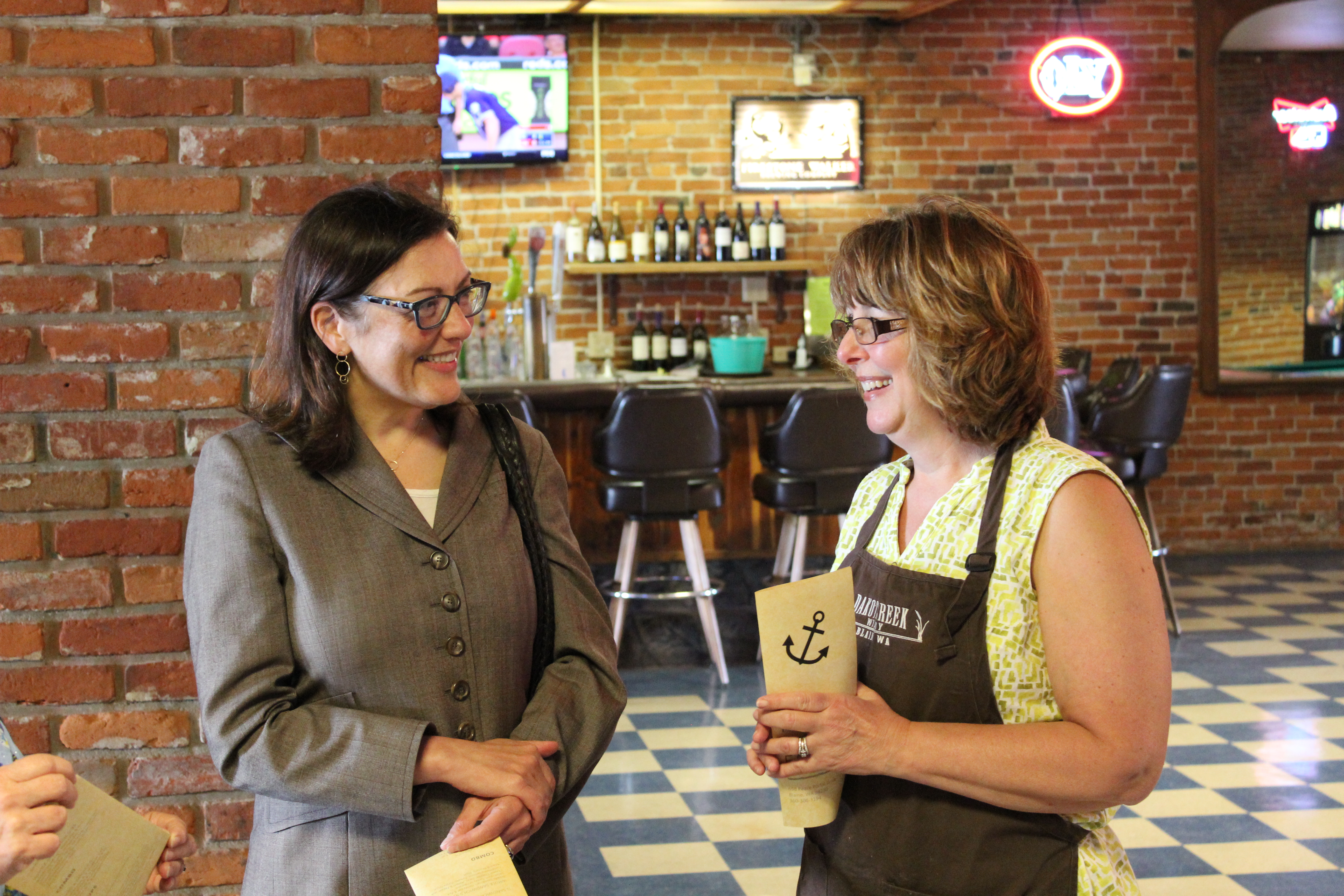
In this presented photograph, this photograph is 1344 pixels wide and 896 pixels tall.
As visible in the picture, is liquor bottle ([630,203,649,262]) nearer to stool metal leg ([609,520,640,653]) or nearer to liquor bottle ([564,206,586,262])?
liquor bottle ([564,206,586,262])

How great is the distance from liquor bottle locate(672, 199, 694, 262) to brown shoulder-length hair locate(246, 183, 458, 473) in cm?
605

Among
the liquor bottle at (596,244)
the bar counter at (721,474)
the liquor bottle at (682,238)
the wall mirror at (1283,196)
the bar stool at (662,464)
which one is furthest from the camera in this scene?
the wall mirror at (1283,196)

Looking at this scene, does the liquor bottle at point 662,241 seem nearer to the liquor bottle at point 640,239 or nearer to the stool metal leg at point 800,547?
→ the liquor bottle at point 640,239

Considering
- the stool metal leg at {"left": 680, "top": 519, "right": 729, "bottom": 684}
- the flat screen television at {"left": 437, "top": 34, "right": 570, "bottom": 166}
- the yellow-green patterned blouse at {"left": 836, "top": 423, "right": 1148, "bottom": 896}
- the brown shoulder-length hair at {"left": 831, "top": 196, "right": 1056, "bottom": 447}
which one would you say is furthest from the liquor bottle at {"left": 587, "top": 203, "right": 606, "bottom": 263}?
the yellow-green patterned blouse at {"left": 836, "top": 423, "right": 1148, "bottom": 896}

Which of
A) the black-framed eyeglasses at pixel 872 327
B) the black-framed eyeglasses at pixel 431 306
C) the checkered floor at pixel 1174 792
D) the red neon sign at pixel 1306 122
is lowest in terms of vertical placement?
the checkered floor at pixel 1174 792

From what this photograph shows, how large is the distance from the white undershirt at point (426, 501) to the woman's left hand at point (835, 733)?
502 mm

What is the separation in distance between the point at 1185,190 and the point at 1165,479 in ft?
5.86

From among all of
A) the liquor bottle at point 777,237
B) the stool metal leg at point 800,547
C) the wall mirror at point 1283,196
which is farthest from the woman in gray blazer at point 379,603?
the wall mirror at point 1283,196

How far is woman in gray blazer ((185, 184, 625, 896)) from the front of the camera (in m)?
1.51

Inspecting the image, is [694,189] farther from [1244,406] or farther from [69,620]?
[69,620]

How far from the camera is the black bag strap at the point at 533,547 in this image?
1.72 m

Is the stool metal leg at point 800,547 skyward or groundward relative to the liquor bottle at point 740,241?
groundward

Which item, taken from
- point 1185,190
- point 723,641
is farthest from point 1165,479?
point 723,641

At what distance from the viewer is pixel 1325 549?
795 cm
